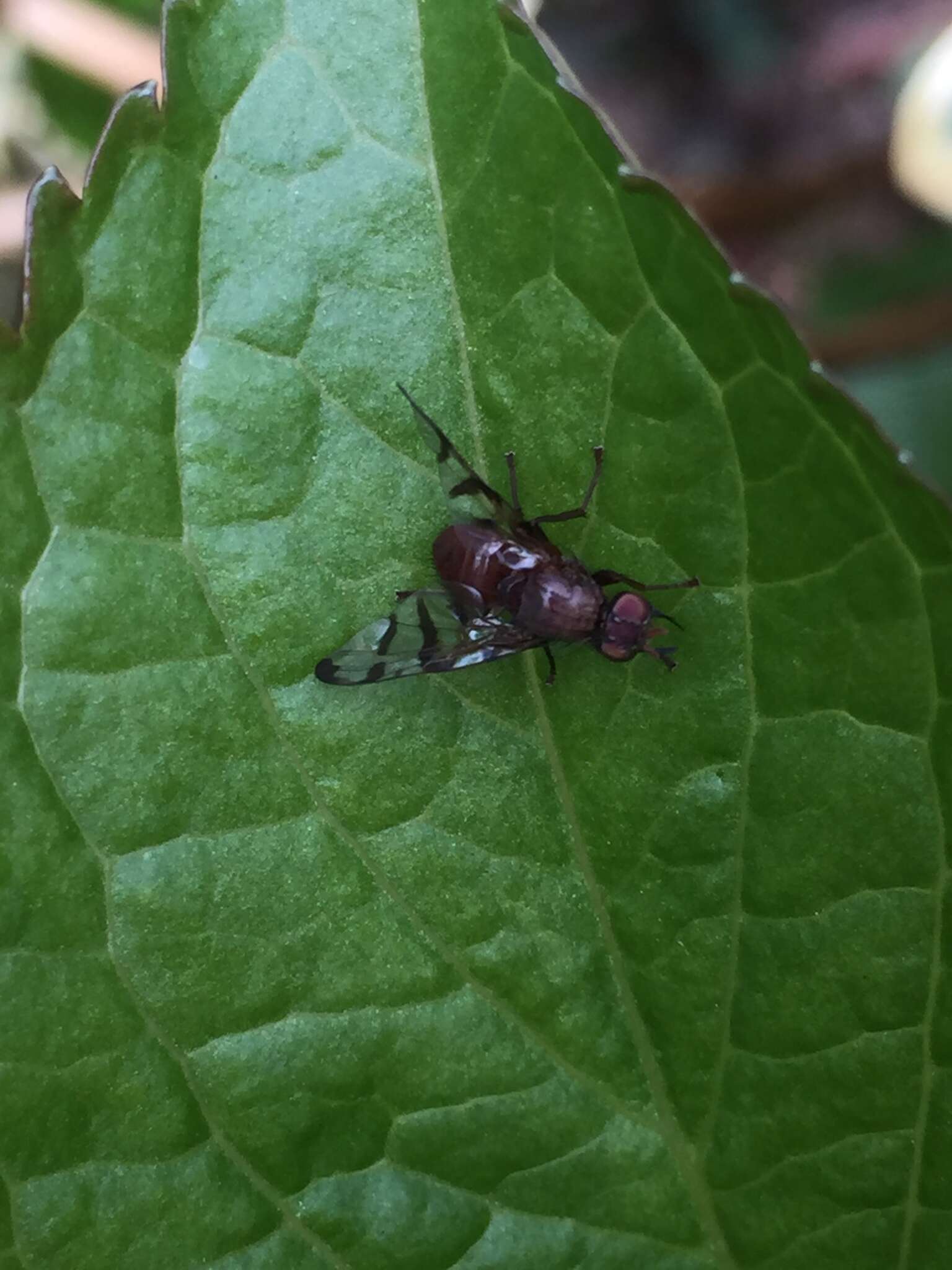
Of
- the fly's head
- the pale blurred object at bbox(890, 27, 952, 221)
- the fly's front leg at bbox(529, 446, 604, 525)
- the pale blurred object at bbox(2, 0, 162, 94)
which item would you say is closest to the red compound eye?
the fly's head

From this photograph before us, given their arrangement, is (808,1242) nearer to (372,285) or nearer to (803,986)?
(803,986)

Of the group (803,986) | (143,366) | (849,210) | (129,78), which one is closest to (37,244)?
(143,366)

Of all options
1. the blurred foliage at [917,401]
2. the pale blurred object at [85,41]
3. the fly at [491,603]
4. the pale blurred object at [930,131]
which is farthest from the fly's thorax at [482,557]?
the blurred foliage at [917,401]

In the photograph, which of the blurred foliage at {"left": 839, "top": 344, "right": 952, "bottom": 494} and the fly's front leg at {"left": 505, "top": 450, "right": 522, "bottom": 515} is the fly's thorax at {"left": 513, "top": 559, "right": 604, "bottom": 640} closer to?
the fly's front leg at {"left": 505, "top": 450, "right": 522, "bottom": 515}

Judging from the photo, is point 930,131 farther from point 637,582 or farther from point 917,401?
point 637,582

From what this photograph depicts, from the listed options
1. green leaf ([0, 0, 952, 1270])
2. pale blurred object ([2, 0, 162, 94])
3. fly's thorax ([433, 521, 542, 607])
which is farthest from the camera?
pale blurred object ([2, 0, 162, 94])

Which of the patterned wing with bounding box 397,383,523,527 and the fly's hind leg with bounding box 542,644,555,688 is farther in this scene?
the fly's hind leg with bounding box 542,644,555,688

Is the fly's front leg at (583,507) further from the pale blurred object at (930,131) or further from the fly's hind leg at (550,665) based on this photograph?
the pale blurred object at (930,131)

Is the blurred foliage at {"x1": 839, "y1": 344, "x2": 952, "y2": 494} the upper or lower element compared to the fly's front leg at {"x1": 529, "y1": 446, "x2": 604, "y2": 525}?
lower
